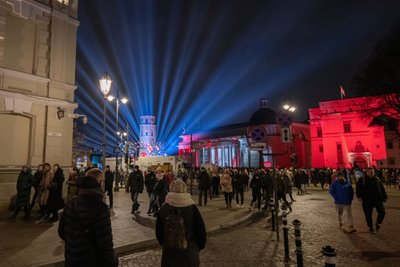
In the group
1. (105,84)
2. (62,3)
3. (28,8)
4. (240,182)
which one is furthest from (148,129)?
(105,84)

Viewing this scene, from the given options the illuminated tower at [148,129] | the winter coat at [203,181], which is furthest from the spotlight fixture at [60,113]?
the illuminated tower at [148,129]

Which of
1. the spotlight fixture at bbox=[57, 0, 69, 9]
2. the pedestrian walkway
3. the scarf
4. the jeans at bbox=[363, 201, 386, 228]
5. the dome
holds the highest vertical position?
the dome

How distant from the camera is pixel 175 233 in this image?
11.5 feet

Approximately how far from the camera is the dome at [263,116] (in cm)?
8706

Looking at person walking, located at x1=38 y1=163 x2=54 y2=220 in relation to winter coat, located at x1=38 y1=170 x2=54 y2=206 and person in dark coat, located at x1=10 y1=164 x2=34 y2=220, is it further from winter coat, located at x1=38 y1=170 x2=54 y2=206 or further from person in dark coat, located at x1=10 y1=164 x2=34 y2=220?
person in dark coat, located at x1=10 y1=164 x2=34 y2=220

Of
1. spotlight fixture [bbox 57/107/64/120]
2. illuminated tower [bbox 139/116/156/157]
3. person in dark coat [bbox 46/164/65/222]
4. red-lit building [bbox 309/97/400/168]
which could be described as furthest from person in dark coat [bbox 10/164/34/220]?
illuminated tower [bbox 139/116/156/157]

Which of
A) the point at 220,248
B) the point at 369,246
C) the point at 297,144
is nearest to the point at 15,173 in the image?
the point at 220,248

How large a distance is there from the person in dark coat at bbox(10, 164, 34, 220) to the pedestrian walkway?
39 centimetres

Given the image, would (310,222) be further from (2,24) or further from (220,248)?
(2,24)

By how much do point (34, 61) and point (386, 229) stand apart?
1525 centimetres

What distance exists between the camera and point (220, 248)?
7.72m

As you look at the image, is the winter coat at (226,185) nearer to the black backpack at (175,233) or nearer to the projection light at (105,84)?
the projection light at (105,84)

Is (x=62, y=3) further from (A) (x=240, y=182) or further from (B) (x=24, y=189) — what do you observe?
(A) (x=240, y=182)

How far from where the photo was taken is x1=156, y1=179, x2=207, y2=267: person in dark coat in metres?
3.60
